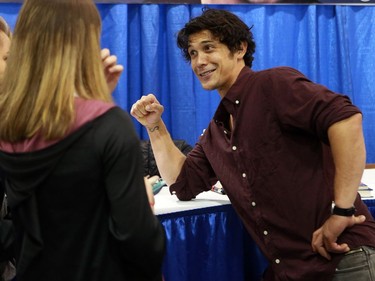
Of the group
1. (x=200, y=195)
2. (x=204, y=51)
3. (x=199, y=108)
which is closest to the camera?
(x=204, y=51)

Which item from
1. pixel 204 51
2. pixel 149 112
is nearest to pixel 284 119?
pixel 204 51

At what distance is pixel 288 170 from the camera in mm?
1299

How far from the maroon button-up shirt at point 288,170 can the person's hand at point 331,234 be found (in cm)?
2

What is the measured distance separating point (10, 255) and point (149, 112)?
2.74 feet

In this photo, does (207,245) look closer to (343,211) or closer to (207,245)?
(207,245)

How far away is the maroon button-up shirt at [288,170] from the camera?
49.5 inches

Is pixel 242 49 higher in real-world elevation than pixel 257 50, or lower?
higher

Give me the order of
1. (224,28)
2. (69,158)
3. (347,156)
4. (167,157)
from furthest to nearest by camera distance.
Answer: (167,157) < (224,28) < (347,156) < (69,158)

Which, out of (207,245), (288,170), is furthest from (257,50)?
(288,170)

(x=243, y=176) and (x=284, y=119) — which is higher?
(x=284, y=119)

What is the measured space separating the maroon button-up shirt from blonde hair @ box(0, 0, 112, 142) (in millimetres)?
612

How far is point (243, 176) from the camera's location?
1.38 m

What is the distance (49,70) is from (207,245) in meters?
1.04

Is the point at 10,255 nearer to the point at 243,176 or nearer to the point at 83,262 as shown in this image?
the point at 83,262
